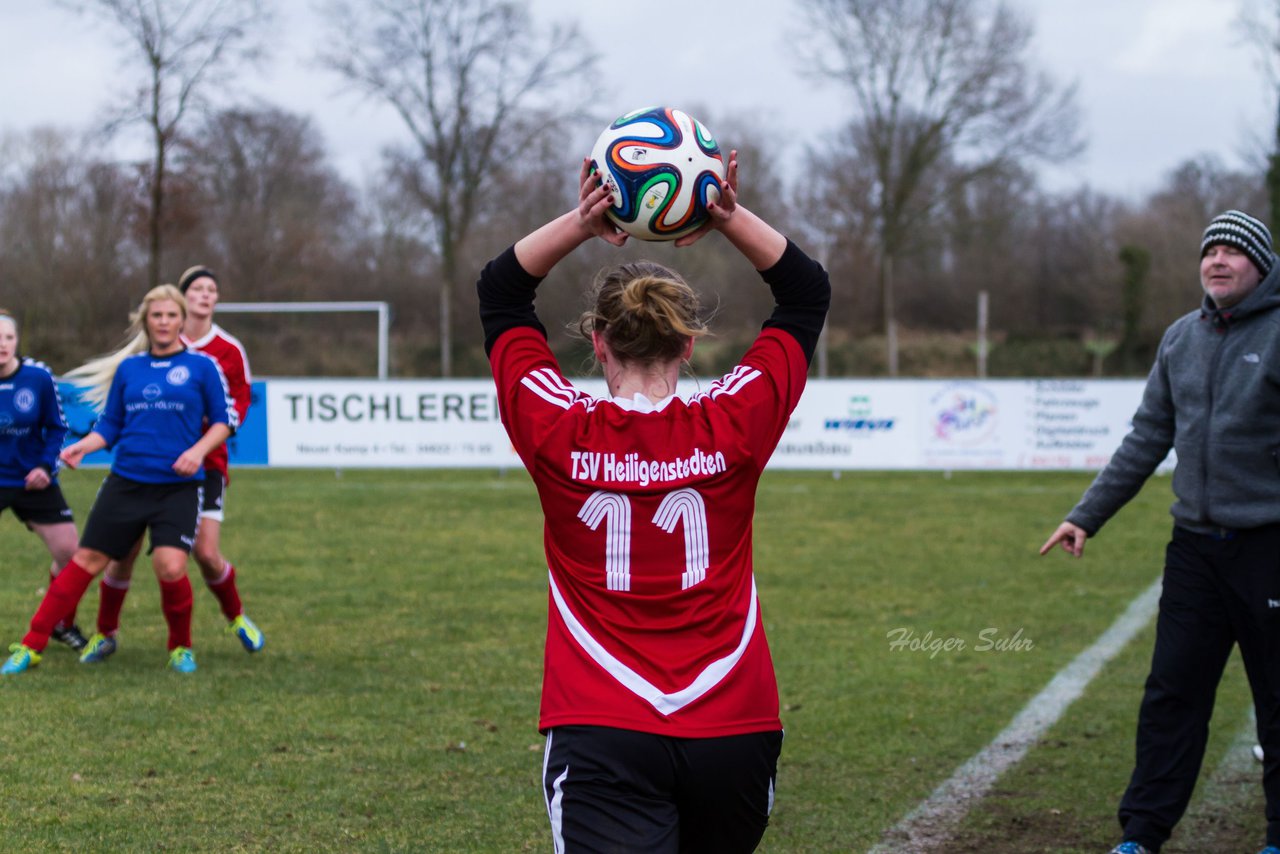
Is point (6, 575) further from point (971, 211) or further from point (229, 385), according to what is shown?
point (971, 211)

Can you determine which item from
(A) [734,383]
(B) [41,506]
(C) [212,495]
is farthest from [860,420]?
(A) [734,383]

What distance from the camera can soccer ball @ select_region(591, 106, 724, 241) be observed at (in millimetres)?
2662

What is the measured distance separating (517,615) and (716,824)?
6292 mm

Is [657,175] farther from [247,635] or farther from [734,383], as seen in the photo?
[247,635]

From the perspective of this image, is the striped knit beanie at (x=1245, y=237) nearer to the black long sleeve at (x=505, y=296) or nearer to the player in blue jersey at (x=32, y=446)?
the black long sleeve at (x=505, y=296)

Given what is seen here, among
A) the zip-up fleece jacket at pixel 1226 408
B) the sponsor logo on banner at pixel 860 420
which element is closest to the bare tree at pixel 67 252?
the sponsor logo on banner at pixel 860 420

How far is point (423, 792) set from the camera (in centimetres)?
498

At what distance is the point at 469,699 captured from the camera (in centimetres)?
650

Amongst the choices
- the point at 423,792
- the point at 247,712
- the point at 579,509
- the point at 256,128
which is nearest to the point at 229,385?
the point at 247,712

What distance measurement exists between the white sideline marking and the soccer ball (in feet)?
8.43

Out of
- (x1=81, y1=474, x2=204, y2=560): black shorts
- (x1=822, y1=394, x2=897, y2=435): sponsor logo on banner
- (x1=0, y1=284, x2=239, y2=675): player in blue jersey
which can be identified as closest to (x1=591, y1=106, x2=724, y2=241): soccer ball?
(x1=0, y1=284, x2=239, y2=675): player in blue jersey

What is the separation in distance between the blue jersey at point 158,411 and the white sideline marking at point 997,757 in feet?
12.9

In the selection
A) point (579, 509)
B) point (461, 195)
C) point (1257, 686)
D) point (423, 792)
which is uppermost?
point (461, 195)

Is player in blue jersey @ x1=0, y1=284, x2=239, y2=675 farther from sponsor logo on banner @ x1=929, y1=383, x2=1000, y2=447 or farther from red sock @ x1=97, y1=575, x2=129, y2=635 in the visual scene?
sponsor logo on banner @ x1=929, y1=383, x2=1000, y2=447
